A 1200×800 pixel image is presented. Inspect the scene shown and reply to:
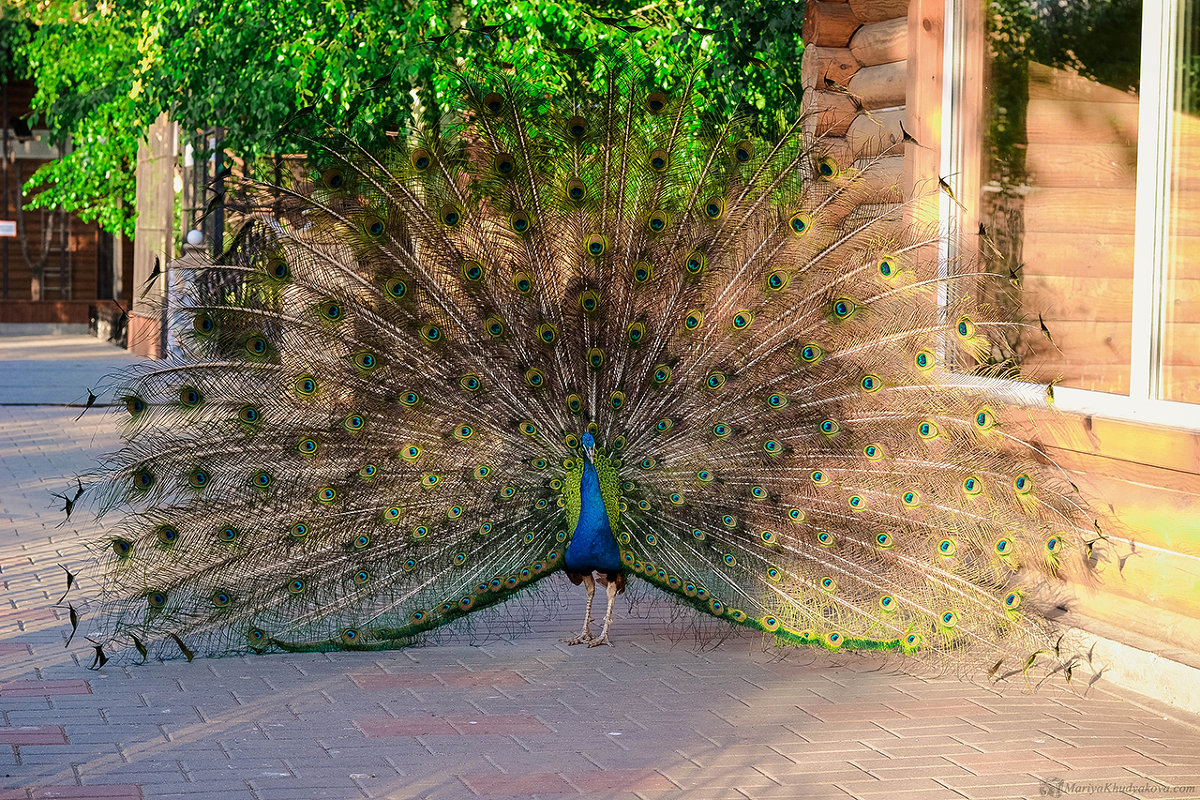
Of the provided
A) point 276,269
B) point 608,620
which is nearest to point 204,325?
point 276,269

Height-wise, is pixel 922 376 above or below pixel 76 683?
above

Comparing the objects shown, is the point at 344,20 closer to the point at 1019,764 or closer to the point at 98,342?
the point at 1019,764

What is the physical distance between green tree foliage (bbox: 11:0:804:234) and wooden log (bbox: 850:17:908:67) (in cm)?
234

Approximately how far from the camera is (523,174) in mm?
6465

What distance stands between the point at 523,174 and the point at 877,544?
7.35 ft

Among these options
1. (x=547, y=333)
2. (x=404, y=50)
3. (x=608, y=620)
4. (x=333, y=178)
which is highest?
(x=404, y=50)

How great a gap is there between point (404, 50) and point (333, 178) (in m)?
6.18

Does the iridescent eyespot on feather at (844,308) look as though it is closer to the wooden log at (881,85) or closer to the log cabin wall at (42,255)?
the wooden log at (881,85)

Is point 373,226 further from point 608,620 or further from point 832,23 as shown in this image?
point 832,23

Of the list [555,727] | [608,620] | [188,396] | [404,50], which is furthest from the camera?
[404,50]

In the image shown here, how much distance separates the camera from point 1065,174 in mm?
7133

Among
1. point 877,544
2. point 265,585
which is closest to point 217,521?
point 265,585

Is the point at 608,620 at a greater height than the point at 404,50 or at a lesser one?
lesser

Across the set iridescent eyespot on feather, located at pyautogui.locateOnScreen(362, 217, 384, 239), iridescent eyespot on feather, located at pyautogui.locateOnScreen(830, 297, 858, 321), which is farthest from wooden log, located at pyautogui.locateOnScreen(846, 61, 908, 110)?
iridescent eyespot on feather, located at pyautogui.locateOnScreen(362, 217, 384, 239)
